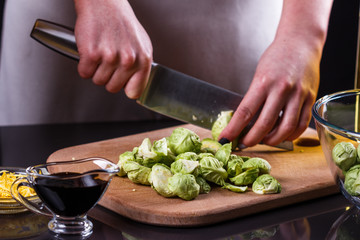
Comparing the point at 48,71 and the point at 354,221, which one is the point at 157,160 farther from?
the point at 48,71

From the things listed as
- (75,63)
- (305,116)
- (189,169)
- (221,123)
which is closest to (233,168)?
(189,169)

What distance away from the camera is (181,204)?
4.75ft

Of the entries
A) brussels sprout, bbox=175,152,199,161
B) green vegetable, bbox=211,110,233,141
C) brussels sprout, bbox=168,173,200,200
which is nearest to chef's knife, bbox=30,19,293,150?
green vegetable, bbox=211,110,233,141

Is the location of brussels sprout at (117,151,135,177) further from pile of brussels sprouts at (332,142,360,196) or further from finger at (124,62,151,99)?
pile of brussels sprouts at (332,142,360,196)

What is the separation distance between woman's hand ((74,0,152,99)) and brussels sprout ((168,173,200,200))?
0.55 metres

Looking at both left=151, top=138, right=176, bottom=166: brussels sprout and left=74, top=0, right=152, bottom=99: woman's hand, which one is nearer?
left=151, top=138, right=176, bottom=166: brussels sprout

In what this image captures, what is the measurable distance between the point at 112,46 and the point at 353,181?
2.94 ft

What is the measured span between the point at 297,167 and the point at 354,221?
0.36m

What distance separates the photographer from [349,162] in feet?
4.61

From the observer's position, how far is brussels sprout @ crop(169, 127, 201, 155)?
167cm

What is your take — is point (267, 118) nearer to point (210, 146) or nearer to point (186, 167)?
point (210, 146)

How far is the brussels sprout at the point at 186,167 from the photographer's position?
150cm

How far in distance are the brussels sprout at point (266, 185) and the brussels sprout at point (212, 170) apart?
9cm

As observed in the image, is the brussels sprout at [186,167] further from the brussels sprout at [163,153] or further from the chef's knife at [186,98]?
the chef's knife at [186,98]
